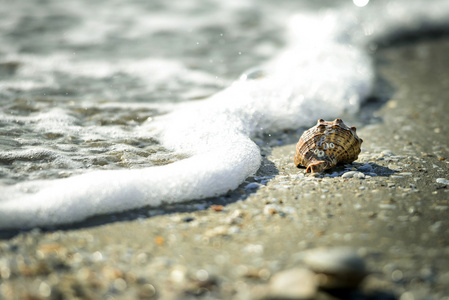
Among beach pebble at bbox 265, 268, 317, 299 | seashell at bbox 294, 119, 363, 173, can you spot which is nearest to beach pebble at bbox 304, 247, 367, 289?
beach pebble at bbox 265, 268, 317, 299

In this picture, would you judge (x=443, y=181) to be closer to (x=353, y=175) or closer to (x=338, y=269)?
(x=353, y=175)

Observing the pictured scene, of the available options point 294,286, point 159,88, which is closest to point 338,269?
point 294,286

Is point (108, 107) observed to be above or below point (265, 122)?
below

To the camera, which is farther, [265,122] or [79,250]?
[265,122]

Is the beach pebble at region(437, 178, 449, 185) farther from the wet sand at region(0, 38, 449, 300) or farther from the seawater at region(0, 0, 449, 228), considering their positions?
the seawater at region(0, 0, 449, 228)

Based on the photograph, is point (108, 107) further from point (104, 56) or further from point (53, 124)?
point (104, 56)

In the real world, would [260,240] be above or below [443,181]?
below

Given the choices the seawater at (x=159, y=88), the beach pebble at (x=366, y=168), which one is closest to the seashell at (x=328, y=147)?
the beach pebble at (x=366, y=168)

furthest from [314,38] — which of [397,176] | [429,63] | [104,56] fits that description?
[397,176]
